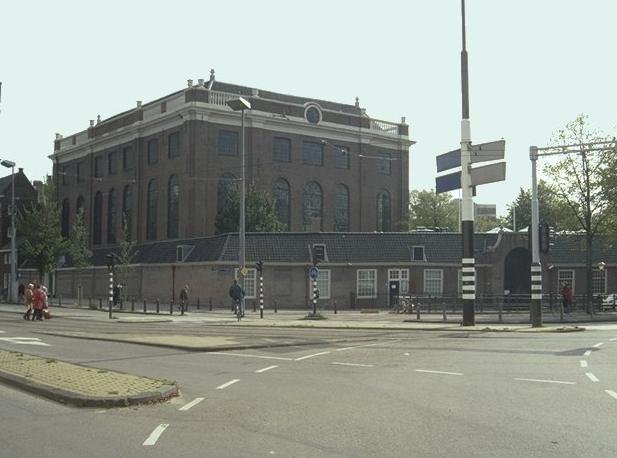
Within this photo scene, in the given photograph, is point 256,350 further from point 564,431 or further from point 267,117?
point 267,117

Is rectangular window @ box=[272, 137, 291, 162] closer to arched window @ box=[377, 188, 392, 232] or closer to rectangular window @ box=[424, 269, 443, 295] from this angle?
arched window @ box=[377, 188, 392, 232]

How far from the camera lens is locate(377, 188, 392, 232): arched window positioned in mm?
72375

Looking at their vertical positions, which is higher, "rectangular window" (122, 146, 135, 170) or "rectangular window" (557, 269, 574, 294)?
"rectangular window" (122, 146, 135, 170)

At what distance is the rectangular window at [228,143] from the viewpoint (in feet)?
204

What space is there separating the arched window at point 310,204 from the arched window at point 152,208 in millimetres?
13839

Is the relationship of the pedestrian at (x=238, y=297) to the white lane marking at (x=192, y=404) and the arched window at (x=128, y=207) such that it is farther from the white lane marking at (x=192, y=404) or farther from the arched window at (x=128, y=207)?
the arched window at (x=128, y=207)

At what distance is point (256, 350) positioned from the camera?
17.5 metres

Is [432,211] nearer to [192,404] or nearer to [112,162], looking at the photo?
[112,162]

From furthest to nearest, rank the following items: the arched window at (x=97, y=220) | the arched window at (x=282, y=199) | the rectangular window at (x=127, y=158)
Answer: the arched window at (x=97, y=220) < the rectangular window at (x=127, y=158) < the arched window at (x=282, y=199)

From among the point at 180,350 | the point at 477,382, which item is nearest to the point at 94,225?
the point at 180,350

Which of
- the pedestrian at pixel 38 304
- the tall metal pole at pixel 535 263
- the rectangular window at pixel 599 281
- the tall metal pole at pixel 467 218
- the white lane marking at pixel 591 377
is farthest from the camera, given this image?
the rectangular window at pixel 599 281

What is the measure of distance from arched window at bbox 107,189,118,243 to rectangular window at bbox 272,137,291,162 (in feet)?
59.3

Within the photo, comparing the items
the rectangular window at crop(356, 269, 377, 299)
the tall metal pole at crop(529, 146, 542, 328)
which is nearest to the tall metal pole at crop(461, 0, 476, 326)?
the tall metal pole at crop(529, 146, 542, 328)

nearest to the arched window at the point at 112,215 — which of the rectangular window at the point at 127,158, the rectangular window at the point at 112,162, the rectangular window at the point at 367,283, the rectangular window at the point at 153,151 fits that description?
the rectangular window at the point at 112,162
